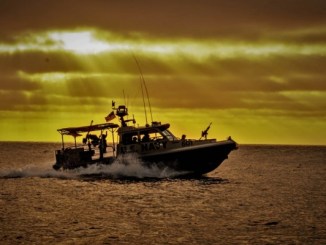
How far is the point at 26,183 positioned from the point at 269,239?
2908 centimetres

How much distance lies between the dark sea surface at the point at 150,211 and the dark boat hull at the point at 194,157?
45.3 inches

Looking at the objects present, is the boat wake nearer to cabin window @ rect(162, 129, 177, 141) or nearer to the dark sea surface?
the dark sea surface

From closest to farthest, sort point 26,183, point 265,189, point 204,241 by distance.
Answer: point 204,241 → point 265,189 → point 26,183

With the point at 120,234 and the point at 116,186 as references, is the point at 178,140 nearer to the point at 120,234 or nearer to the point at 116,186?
the point at 116,186

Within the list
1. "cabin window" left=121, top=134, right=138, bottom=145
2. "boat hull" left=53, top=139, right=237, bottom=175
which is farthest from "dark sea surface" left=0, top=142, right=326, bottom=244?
"cabin window" left=121, top=134, right=138, bottom=145

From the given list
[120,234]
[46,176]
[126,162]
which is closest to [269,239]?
[120,234]

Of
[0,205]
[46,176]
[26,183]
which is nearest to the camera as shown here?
[0,205]

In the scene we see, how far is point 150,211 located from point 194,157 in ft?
36.2

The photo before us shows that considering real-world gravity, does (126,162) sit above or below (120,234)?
above

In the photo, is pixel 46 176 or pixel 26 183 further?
pixel 46 176

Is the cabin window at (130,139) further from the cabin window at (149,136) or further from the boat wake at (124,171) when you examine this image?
the boat wake at (124,171)

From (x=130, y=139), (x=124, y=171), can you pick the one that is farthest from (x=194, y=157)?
(x=124, y=171)

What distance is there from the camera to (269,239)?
20953 millimetres

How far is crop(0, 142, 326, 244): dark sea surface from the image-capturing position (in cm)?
2145
